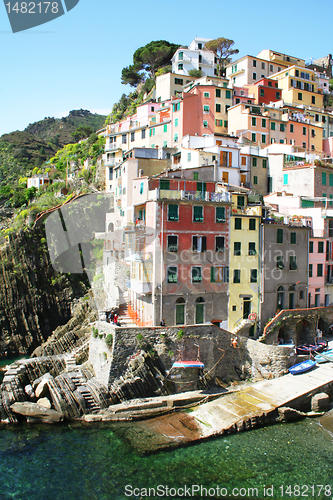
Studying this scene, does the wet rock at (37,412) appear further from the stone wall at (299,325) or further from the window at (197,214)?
the window at (197,214)

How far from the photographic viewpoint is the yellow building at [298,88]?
63.8m

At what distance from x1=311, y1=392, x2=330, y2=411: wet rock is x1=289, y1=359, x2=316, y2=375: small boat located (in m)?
2.61

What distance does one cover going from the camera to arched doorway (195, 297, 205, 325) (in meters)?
30.2

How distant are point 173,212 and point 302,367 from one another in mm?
15805

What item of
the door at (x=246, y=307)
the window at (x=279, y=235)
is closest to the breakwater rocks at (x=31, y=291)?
the door at (x=246, y=307)

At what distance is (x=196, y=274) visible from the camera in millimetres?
30328

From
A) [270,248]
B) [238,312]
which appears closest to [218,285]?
[238,312]

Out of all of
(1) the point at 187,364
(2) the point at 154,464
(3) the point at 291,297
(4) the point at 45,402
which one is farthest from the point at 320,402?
(4) the point at 45,402

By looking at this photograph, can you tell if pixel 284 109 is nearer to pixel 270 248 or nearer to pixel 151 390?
pixel 270 248

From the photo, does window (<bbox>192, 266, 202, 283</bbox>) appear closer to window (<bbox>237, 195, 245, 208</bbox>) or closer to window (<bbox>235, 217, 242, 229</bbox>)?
window (<bbox>235, 217, 242, 229</bbox>)

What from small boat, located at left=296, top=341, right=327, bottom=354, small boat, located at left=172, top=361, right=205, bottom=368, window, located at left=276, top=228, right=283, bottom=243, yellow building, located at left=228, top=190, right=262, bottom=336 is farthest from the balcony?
small boat, located at left=296, top=341, right=327, bottom=354

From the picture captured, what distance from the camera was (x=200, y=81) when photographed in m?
58.4

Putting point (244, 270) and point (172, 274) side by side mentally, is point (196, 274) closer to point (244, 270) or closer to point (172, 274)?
point (172, 274)

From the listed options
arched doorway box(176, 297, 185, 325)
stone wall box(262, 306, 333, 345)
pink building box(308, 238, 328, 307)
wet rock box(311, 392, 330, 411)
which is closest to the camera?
wet rock box(311, 392, 330, 411)
